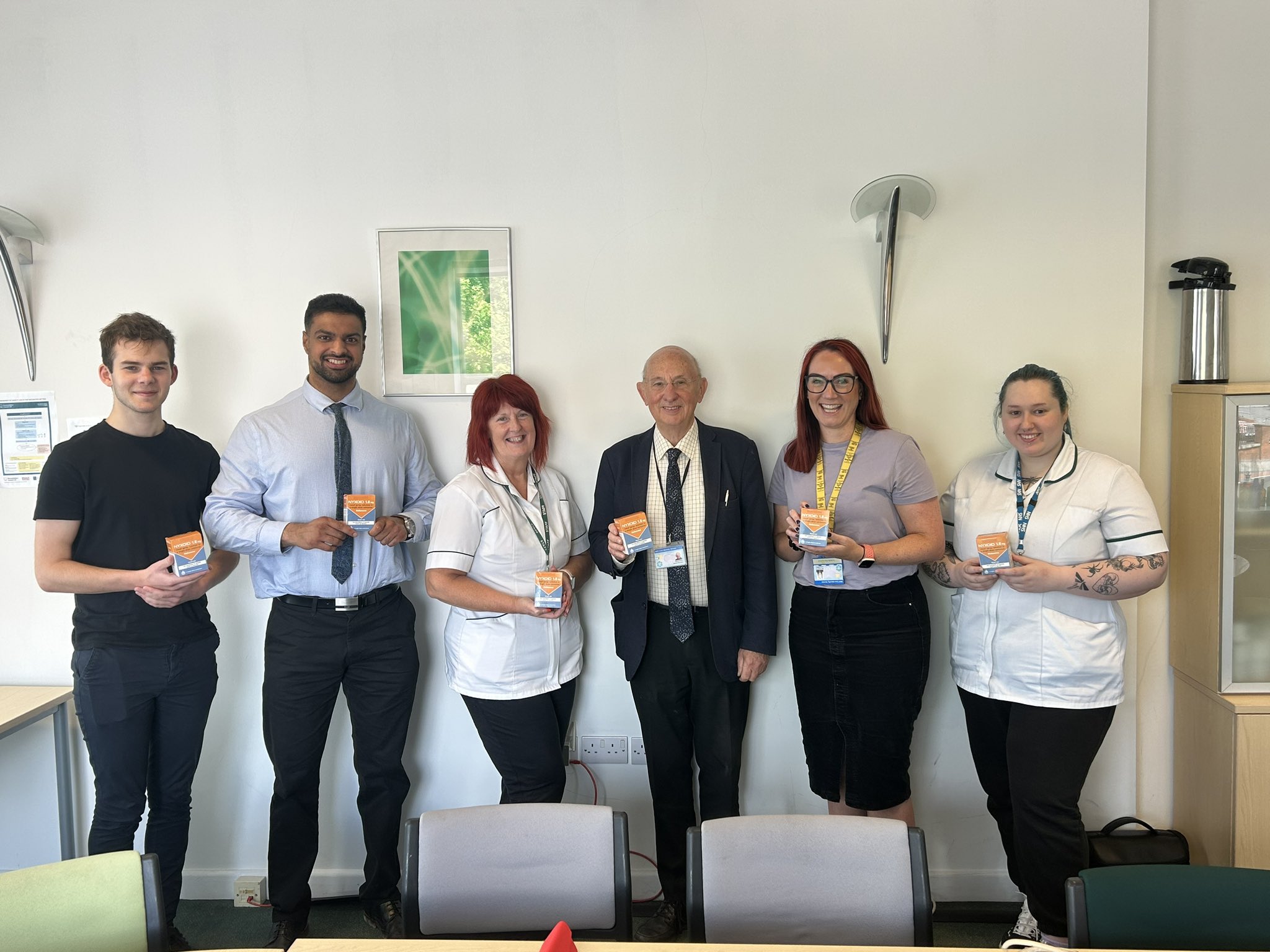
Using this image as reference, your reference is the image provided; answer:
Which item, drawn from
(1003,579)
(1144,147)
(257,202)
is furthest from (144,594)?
(1144,147)

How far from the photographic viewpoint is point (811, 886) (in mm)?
1764

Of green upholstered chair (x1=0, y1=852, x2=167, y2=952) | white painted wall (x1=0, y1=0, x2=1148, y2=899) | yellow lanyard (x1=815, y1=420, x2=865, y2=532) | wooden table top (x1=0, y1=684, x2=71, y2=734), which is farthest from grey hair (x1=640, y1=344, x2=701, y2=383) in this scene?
wooden table top (x1=0, y1=684, x2=71, y2=734)

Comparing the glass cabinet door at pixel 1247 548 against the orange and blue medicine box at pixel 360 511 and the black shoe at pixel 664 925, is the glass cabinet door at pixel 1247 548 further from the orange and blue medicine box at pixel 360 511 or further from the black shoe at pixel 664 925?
the orange and blue medicine box at pixel 360 511

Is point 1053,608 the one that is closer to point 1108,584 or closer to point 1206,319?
point 1108,584

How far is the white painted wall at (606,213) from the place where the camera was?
297 centimetres

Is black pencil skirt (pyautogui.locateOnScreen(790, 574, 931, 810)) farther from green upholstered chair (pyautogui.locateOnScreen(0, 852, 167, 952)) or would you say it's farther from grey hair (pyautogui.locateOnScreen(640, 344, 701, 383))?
green upholstered chair (pyautogui.locateOnScreen(0, 852, 167, 952))

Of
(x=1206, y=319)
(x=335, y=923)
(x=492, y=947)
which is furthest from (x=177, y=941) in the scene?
(x=1206, y=319)

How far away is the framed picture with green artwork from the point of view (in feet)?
10.2

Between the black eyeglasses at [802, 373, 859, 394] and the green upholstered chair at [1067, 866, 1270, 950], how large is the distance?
152 centimetres

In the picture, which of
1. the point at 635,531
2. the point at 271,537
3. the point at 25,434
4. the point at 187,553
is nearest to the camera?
the point at 187,553

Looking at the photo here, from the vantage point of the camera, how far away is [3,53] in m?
3.10

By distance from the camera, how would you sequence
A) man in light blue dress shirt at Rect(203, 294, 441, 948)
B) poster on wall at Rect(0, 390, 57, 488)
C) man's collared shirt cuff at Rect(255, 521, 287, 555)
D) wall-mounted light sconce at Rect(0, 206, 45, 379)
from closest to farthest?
man's collared shirt cuff at Rect(255, 521, 287, 555)
man in light blue dress shirt at Rect(203, 294, 441, 948)
wall-mounted light sconce at Rect(0, 206, 45, 379)
poster on wall at Rect(0, 390, 57, 488)

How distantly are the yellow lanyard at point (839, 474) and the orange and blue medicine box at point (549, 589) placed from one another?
860 millimetres

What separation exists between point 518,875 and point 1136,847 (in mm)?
2230
